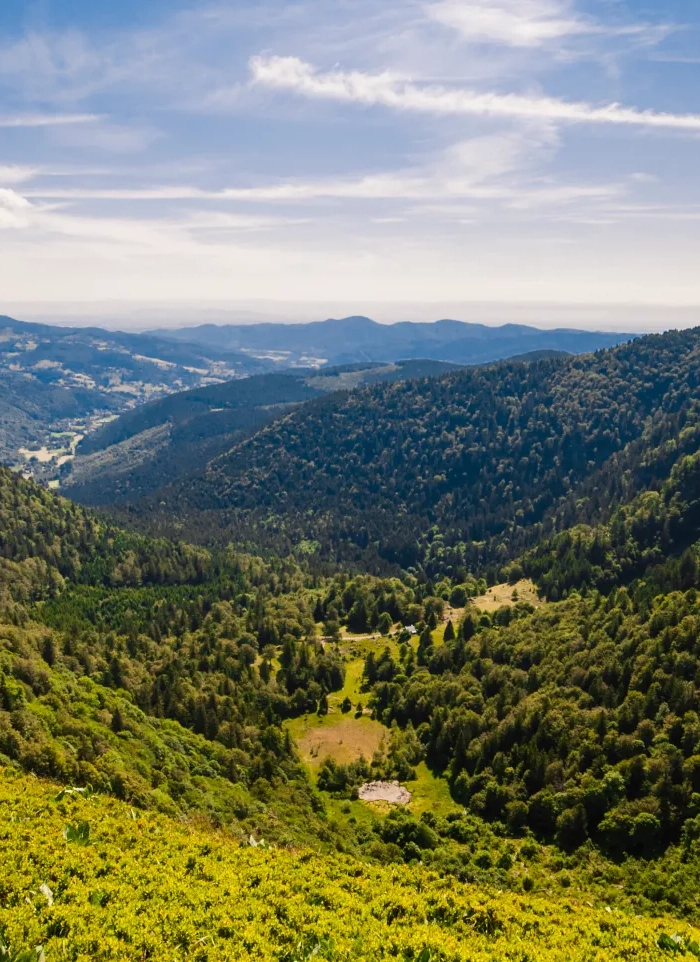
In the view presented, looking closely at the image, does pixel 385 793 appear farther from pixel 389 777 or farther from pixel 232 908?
pixel 232 908

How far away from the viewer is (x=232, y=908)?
142 ft

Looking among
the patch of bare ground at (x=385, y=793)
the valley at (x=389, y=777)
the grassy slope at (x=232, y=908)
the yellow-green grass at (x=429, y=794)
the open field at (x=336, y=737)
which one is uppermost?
the grassy slope at (x=232, y=908)

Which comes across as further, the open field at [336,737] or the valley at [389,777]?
the open field at [336,737]

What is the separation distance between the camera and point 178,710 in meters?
145

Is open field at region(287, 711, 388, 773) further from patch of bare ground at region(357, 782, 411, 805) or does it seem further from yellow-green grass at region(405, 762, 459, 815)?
yellow-green grass at region(405, 762, 459, 815)

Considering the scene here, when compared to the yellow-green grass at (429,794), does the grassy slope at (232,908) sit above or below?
above

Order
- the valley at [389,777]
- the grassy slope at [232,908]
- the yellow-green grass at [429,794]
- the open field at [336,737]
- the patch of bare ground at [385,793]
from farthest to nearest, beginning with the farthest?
1. the open field at [336,737]
2. the patch of bare ground at [385,793]
3. the yellow-green grass at [429,794]
4. the valley at [389,777]
5. the grassy slope at [232,908]

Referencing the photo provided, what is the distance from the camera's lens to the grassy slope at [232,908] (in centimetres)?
3716

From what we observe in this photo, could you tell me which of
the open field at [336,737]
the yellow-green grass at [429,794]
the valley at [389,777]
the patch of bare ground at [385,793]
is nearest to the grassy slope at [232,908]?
the valley at [389,777]

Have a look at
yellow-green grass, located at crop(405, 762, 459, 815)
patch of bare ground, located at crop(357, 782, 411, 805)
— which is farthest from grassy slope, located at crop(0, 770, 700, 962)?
patch of bare ground, located at crop(357, 782, 411, 805)

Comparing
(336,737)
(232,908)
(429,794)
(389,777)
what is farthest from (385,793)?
(232,908)

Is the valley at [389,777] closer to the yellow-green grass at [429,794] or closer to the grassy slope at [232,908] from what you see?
the grassy slope at [232,908]

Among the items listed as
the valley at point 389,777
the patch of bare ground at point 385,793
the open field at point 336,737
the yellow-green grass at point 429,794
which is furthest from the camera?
the open field at point 336,737

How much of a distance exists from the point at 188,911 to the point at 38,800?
88.6 ft
